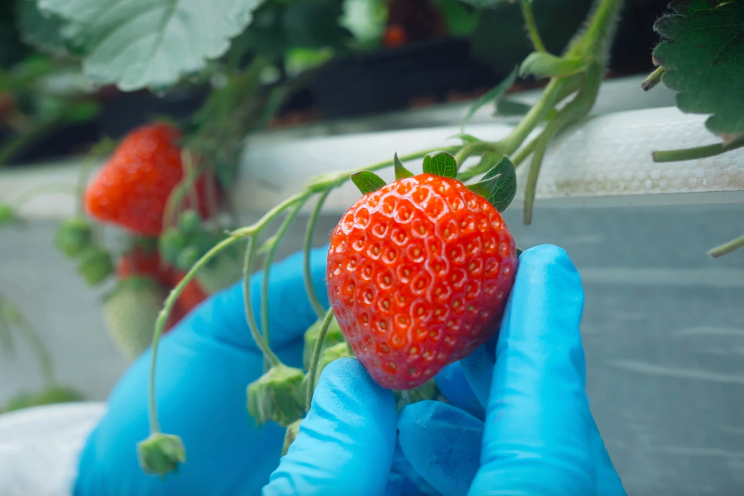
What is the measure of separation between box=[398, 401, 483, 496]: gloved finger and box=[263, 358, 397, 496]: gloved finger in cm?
3

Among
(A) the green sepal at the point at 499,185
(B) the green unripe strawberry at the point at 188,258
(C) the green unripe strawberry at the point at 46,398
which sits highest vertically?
(A) the green sepal at the point at 499,185

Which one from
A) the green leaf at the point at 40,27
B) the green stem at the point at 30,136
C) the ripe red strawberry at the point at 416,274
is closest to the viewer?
the ripe red strawberry at the point at 416,274

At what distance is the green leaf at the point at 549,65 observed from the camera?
0.32m

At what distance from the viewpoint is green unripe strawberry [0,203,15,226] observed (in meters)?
0.76

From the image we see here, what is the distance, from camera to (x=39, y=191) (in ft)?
2.52

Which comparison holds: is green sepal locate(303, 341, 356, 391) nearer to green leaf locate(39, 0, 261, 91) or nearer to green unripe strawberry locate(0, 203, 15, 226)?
green leaf locate(39, 0, 261, 91)

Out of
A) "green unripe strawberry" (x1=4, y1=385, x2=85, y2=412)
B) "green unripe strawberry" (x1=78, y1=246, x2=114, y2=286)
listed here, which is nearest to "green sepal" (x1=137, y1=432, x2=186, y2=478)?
"green unripe strawberry" (x1=78, y1=246, x2=114, y2=286)

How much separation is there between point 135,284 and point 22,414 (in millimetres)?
229

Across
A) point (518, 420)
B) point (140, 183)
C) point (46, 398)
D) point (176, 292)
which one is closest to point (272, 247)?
point (176, 292)

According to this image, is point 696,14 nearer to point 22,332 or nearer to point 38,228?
point 38,228

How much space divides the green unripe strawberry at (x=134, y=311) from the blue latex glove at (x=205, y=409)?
89 mm

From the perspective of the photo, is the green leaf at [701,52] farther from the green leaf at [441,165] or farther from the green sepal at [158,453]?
the green sepal at [158,453]

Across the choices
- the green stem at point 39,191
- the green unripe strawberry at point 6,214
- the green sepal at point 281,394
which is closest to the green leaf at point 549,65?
the green sepal at point 281,394

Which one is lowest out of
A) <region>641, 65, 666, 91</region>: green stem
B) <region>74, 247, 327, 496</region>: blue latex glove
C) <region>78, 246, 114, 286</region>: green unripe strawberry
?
<region>74, 247, 327, 496</region>: blue latex glove
